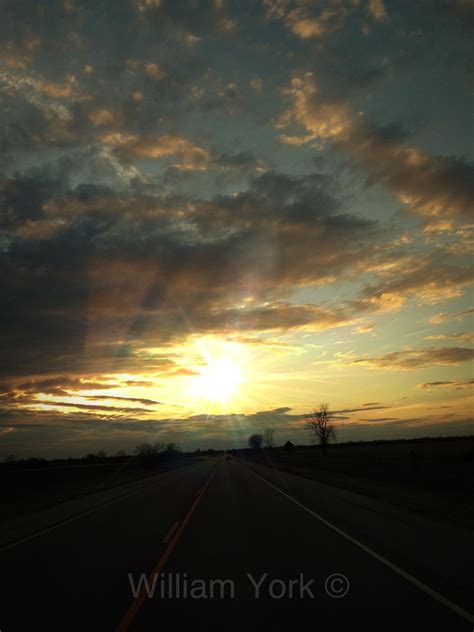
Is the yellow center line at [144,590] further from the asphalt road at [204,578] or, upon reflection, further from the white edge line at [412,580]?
the white edge line at [412,580]

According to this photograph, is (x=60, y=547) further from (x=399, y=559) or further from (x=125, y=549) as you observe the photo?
A: (x=399, y=559)

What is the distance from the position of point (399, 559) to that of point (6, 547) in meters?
8.32

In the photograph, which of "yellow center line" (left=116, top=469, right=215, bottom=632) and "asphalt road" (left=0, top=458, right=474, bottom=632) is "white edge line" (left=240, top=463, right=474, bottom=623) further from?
"yellow center line" (left=116, top=469, right=215, bottom=632)

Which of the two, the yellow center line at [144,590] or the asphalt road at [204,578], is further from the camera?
the asphalt road at [204,578]

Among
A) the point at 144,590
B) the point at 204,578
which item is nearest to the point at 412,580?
the point at 204,578

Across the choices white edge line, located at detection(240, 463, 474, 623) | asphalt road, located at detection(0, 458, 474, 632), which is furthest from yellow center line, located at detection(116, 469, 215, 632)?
white edge line, located at detection(240, 463, 474, 623)

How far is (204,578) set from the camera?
820 centimetres

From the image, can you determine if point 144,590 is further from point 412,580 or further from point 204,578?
point 412,580

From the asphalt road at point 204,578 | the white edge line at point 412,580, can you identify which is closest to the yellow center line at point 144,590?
the asphalt road at point 204,578

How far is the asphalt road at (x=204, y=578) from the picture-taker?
6.27m

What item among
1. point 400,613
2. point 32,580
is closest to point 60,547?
point 32,580

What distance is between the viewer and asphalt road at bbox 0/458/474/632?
6.27m

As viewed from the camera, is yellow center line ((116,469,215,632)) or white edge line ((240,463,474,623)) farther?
white edge line ((240,463,474,623))

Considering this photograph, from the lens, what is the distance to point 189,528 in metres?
13.4
